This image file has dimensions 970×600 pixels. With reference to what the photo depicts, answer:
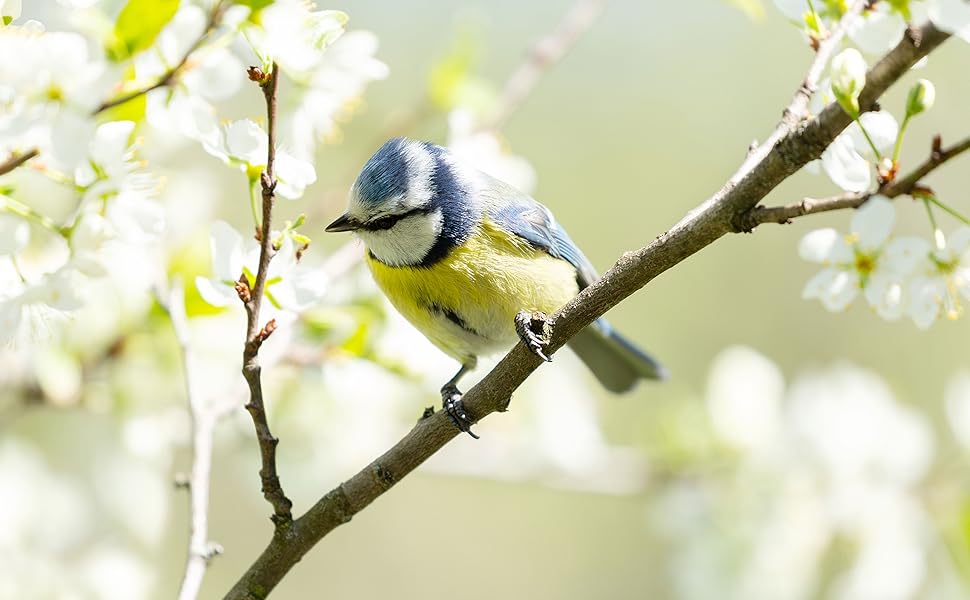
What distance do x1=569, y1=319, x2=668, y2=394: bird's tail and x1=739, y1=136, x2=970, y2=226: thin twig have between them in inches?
56.8

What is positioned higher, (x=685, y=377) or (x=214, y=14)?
(x=214, y=14)

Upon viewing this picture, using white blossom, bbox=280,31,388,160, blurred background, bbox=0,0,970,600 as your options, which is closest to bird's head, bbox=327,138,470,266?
blurred background, bbox=0,0,970,600

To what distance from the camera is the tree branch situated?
119 cm

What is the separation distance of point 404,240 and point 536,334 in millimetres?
837

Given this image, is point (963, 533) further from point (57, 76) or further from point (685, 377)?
point (685, 377)

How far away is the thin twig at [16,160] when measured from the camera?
4.35 feet

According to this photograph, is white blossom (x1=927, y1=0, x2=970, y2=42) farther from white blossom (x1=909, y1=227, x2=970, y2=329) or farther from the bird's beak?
the bird's beak

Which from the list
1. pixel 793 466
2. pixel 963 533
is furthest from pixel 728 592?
pixel 963 533

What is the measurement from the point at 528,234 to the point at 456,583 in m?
4.35

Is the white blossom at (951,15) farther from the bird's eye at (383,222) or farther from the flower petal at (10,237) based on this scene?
the bird's eye at (383,222)

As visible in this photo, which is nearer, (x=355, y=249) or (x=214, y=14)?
(x=214, y=14)

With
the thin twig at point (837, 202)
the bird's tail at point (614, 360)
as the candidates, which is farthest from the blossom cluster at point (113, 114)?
the bird's tail at point (614, 360)

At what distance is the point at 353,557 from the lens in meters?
6.02

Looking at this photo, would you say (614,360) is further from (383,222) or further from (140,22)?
(140,22)
